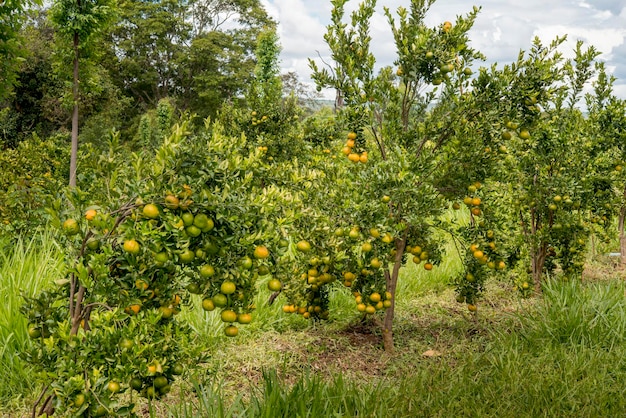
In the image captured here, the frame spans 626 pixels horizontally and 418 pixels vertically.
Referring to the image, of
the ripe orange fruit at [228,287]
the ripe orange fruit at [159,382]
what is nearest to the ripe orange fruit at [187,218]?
the ripe orange fruit at [228,287]

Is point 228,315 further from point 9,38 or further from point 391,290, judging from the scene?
→ point 9,38

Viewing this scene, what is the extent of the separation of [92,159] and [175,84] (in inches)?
1170

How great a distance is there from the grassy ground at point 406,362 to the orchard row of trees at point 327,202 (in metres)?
0.30

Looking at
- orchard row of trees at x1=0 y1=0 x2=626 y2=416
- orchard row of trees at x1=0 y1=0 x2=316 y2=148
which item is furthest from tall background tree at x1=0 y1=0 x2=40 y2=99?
orchard row of trees at x1=0 y1=0 x2=316 y2=148

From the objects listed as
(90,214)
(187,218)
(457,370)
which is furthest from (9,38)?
(457,370)

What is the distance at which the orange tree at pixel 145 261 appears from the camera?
228 cm

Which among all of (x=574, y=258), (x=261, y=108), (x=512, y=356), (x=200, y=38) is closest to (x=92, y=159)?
(x=512, y=356)

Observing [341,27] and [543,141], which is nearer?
[341,27]

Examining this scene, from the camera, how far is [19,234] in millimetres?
6316

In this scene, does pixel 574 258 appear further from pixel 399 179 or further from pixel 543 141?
pixel 399 179

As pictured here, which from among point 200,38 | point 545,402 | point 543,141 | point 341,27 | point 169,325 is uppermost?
point 200,38

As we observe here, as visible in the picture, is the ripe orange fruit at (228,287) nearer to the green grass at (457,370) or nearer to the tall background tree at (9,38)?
the green grass at (457,370)

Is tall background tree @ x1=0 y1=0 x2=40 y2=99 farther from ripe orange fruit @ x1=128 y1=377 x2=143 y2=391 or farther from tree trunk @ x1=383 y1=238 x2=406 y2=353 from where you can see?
ripe orange fruit @ x1=128 y1=377 x2=143 y2=391

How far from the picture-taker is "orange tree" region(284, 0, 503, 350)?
4121 millimetres
